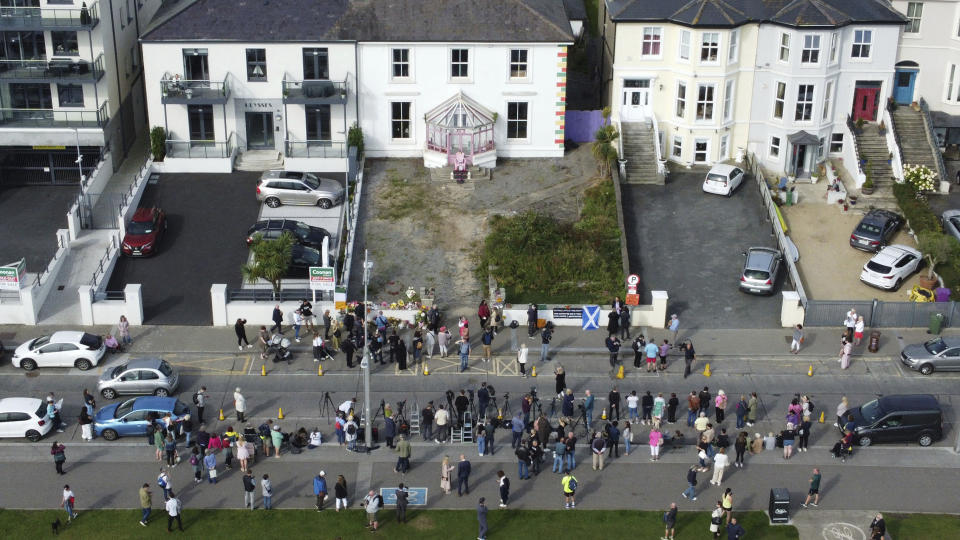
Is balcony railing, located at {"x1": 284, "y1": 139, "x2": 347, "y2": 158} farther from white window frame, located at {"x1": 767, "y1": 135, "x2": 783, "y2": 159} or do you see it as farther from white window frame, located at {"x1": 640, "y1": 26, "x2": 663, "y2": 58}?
white window frame, located at {"x1": 767, "y1": 135, "x2": 783, "y2": 159}

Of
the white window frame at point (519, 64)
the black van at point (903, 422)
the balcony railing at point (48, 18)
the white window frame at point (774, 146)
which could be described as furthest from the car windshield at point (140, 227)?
the black van at point (903, 422)

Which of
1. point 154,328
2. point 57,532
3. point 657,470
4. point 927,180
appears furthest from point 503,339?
point 927,180

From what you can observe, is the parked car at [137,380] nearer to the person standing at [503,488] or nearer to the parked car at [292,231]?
the parked car at [292,231]

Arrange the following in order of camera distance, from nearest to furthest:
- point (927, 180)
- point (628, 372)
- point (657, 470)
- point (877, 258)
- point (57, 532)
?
1. point (57, 532)
2. point (657, 470)
3. point (628, 372)
4. point (877, 258)
5. point (927, 180)

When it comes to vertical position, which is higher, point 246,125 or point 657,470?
point 246,125

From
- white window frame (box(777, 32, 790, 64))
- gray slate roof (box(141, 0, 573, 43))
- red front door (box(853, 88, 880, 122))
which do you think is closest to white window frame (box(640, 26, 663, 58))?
gray slate roof (box(141, 0, 573, 43))

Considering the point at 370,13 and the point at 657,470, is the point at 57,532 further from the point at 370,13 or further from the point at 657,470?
the point at 370,13

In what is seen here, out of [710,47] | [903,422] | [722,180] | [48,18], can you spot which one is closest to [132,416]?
[48,18]
